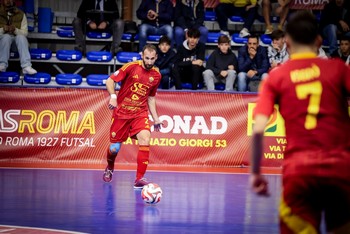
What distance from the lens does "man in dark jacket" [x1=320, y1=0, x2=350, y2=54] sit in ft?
56.4

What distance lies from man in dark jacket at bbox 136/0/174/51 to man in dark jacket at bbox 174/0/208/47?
21 centimetres

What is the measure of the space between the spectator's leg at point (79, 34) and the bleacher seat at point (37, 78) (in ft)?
3.96

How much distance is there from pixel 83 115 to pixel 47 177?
2.38 metres

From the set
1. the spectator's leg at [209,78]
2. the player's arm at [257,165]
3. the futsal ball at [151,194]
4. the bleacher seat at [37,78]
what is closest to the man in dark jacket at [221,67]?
the spectator's leg at [209,78]

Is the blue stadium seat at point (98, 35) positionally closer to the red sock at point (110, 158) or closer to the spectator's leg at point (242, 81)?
the spectator's leg at point (242, 81)

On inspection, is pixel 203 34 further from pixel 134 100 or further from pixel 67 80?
pixel 134 100

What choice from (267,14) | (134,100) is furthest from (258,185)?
(267,14)

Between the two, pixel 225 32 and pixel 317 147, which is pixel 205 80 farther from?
pixel 317 147

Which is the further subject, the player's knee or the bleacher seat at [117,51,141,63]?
the bleacher seat at [117,51,141,63]

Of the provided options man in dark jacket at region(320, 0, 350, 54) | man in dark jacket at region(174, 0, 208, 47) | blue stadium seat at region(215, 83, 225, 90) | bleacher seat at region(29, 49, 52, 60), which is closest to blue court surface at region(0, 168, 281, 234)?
blue stadium seat at region(215, 83, 225, 90)

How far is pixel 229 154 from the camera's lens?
14406mm

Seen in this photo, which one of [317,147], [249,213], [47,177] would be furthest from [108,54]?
[317,147]

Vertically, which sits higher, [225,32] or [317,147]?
[317,147]

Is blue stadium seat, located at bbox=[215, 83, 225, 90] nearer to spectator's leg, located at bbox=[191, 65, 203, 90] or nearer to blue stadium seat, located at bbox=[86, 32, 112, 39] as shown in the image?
spectator's leg, located at bbox=[191, 65, 203, 90]
